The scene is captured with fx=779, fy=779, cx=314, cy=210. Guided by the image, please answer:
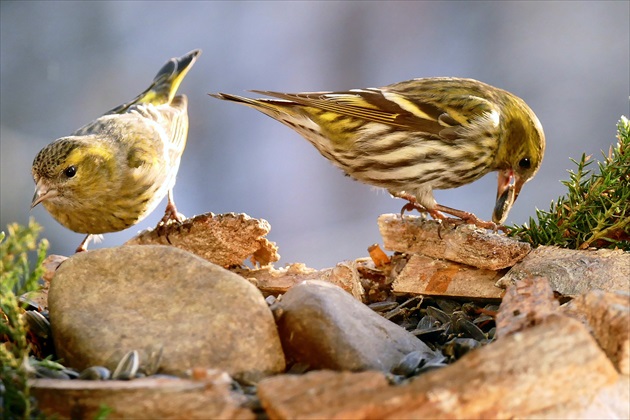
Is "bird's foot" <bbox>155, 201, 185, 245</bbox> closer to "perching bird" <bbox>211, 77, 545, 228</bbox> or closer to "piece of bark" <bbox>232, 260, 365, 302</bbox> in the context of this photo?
"piece of bark" <bbox>232, 260, 365, 302</bbox>

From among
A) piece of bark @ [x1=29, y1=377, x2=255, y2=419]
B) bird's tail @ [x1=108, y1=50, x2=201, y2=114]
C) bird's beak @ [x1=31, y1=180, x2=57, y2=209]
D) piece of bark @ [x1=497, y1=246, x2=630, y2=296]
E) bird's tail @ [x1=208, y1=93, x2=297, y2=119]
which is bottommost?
piece of bark @ [x1=29, y1=377, x2=255, y2=419]

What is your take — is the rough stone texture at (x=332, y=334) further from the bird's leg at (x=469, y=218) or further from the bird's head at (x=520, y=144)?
the bird's head at (x=520, y=144)

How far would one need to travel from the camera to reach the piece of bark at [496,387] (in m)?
0.94

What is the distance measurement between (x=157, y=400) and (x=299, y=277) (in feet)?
3.10

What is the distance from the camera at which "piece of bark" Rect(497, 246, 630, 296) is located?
158cm

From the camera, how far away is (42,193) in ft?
7.61

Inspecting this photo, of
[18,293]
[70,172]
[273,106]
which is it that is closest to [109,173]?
[70,172]

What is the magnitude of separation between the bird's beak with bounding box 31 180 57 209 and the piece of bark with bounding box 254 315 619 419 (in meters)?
1.51

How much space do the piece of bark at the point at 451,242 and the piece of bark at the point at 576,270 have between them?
4 centimetres

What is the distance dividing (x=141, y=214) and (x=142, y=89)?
1.06m

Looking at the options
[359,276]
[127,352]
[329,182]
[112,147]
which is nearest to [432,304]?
[359,276]

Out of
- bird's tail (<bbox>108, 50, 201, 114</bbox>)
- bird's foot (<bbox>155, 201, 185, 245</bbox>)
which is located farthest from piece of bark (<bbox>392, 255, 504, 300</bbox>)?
bird's tail (<bbox>108, 50, 201, 114</bbox>)

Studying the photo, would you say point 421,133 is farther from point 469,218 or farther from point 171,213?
point 171,213

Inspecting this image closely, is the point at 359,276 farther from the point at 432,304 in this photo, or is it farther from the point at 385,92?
A: the point at 385,92
